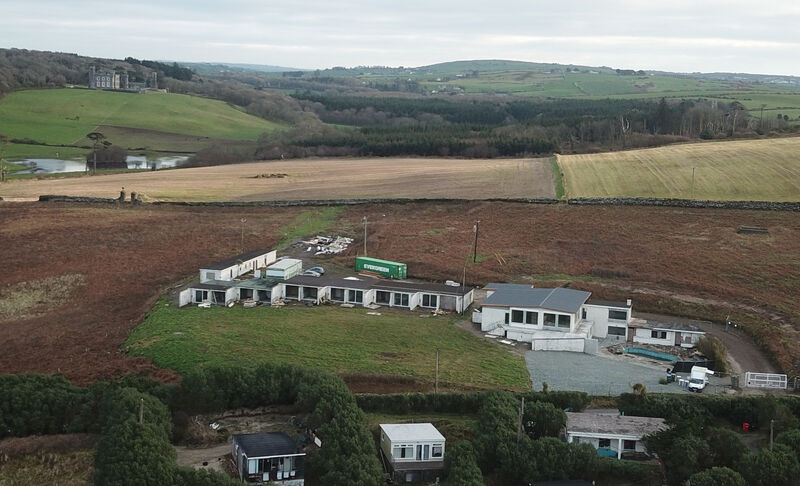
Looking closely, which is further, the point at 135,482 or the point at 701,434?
the point at 701,434

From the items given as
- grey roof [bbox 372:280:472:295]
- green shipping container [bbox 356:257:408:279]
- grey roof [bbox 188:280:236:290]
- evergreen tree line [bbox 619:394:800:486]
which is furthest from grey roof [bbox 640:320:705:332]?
grey roof [bbox 188:280:236:290]

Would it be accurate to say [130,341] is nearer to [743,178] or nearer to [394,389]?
[394,389]

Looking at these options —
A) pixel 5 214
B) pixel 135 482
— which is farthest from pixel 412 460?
pixel 5 214

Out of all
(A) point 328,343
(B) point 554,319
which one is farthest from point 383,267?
(B) point 554,319

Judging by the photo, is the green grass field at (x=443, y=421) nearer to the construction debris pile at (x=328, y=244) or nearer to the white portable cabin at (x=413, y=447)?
the white portable cabin at (x=413, y=447)

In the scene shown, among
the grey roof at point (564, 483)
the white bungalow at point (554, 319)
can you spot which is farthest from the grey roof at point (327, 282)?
the grey roof at point (564, 483)
